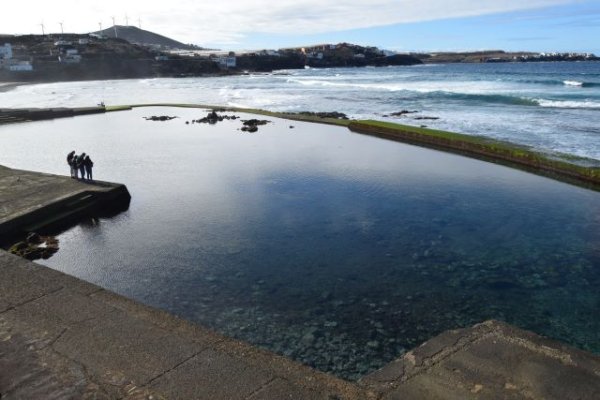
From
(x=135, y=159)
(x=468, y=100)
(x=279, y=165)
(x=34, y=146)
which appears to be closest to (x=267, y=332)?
(x=279, y=165)

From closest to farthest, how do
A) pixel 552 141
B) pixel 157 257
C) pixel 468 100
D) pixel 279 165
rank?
pixel 157 257 < pixel 279 165 < pixel 552 141 < pixel 468 100

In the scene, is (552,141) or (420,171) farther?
(552,141)

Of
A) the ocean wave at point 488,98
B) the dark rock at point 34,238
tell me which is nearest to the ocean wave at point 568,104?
the ocean wave at point 488,98

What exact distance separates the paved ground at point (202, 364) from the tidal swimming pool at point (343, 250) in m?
1.53

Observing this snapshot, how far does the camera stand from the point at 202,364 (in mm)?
7770

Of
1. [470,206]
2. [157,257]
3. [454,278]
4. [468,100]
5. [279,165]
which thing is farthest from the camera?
[468,100]

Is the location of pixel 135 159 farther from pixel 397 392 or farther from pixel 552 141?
pixel 552 141

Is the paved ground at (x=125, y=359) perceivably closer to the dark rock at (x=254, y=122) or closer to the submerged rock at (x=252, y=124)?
the submerged rock at (x=252, y=124)

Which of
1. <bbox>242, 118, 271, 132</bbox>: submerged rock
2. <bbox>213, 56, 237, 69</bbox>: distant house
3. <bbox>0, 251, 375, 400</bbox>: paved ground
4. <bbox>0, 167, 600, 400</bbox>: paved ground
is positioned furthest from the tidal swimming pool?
<bbox>213, 56, 237, 69</bbox>: distant house

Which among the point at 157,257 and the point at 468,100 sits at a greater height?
the point at 468,100

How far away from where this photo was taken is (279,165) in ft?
82.6

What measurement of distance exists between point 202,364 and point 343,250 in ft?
24.5

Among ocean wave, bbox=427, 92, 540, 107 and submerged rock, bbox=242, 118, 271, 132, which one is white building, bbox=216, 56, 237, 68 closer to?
ocean wave, bbox=427, 92, 540, 107

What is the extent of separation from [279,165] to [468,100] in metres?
46.7
